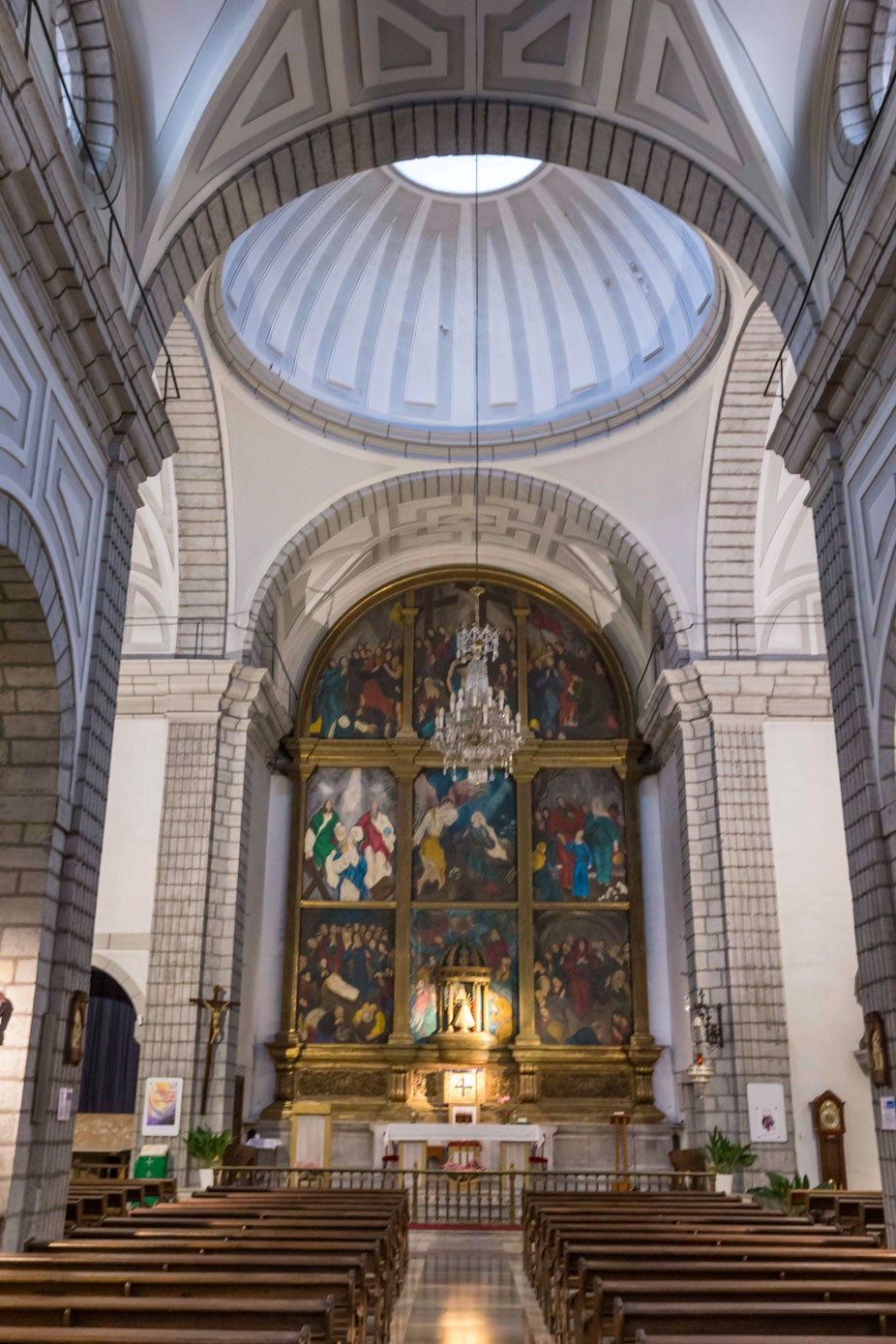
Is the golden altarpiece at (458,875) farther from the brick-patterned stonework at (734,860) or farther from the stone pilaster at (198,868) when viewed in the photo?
the stone pilaster at (198,868)

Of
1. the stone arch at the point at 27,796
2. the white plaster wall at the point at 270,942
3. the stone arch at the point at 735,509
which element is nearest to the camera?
Result: the stone arch at the point at 27,796

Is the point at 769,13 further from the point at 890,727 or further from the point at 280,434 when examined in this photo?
the point at 280,434

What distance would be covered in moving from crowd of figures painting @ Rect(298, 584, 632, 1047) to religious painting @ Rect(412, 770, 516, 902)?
0.02 metres

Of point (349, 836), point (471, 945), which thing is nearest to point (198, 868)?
point (349, 836)

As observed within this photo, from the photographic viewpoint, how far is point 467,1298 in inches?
314

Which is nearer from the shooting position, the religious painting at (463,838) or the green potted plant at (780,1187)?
the green potted plant at (780,1187)

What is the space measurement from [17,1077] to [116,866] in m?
7.98

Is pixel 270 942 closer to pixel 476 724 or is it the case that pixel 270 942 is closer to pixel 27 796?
pixel 476 724

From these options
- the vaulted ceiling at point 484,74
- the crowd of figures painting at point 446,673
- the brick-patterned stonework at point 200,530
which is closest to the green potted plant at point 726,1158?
the crowd of figures painting at point 446,673

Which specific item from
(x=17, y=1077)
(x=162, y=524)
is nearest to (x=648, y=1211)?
(x=17, y=1077)

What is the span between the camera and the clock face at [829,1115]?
1340cm

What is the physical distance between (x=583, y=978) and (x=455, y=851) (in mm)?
2778

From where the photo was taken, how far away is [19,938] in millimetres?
7469

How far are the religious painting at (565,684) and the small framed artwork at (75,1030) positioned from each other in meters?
12.2
